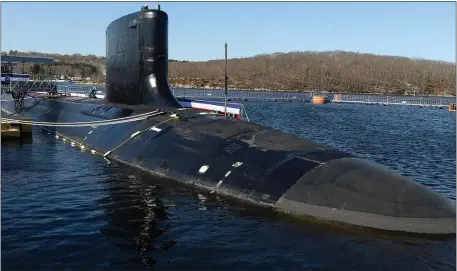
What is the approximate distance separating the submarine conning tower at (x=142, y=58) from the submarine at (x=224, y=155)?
5 cm

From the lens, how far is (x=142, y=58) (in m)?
22.4

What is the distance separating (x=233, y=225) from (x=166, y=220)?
1800mm

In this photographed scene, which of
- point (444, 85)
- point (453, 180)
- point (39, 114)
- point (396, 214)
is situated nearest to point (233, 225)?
point (396, 214)

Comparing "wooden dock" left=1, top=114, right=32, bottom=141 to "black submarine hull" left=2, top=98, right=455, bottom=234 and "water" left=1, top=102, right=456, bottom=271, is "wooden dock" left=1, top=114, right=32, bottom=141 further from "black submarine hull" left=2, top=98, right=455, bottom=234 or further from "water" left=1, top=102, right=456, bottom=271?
"water" left=1, top=102, right=456, bottom=271

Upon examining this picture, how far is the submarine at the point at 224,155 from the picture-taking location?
11.1 meters

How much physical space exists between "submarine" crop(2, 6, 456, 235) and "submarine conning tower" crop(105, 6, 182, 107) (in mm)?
49

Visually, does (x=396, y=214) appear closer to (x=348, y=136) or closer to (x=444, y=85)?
(x=348, y=136)

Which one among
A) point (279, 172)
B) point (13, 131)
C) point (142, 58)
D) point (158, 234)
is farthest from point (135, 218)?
point (13, 131)

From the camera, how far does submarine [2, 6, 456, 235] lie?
11.1 meters

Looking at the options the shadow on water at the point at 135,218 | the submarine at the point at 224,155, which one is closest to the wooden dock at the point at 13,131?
the submarine at the point at 224,155

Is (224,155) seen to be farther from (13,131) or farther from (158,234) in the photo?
(13,131)

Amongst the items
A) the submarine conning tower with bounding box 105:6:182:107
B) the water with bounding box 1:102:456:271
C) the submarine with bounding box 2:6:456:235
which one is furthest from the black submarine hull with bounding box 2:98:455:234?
the submarine conning tower with bounding box 105:6:182:107

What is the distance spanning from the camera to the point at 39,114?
3231 centimetres

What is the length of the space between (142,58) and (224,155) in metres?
9.52
